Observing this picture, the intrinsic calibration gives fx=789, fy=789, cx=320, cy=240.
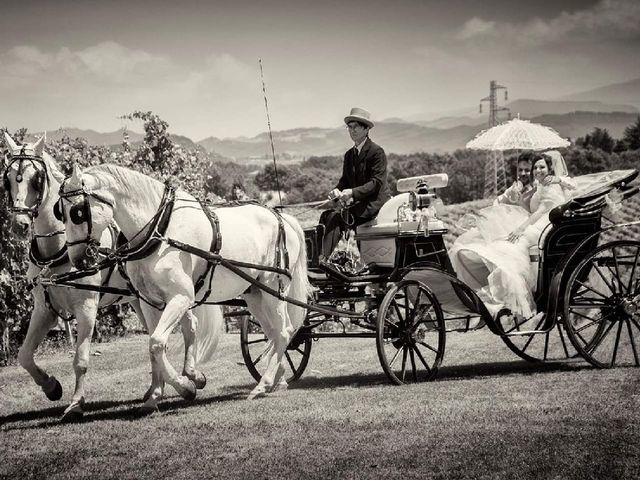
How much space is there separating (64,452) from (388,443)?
8.13 feet

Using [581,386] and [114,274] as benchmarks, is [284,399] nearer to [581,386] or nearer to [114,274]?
[114,274]

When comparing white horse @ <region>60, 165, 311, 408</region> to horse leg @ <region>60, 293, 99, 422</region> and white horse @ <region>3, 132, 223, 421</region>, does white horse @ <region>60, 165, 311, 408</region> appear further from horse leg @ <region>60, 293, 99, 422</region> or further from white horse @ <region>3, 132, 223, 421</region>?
white horse @ <region>3, 132, 223, 421</region>

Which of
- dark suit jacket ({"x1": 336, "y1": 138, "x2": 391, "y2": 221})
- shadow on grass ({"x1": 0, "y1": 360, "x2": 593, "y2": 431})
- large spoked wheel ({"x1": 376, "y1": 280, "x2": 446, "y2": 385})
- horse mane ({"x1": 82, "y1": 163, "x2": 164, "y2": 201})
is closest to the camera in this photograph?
horse mane ({"x1": 82, "y1": 163, "x2": 164, "y2": 201})

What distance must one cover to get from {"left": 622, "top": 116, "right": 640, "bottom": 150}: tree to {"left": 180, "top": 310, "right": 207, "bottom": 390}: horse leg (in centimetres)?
5241

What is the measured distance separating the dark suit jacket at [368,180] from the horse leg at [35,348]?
350cm

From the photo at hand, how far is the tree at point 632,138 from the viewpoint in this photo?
185 ft

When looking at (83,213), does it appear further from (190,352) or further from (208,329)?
(208,329)

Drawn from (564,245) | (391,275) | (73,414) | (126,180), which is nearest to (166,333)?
(73,414)

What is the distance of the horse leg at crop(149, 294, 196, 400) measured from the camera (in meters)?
7.12

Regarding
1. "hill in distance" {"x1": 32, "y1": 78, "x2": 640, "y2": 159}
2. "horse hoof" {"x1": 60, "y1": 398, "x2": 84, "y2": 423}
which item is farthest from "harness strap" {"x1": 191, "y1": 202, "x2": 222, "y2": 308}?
"hill in distance" {"x1": 32, "y1": 78, "x2": 640, "y2": 159}

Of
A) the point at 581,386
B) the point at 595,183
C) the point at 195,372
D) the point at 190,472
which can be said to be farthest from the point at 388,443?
the point at 595,183

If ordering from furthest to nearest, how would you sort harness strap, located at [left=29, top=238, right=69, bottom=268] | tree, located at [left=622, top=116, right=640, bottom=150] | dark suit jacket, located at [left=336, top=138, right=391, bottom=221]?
1. tree, located at [left=622, top=116, right=640, bottom=150]
2. dark suit jacket, located at [left=336, top=138, right=391, bottom=221]
3. harness strap, located at [left=29, top=238, right=69, bottom=268]

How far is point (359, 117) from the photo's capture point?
9148 millimetres

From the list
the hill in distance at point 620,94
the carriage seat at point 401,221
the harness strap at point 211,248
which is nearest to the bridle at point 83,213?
the harness strap at point 211,248
